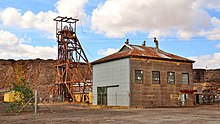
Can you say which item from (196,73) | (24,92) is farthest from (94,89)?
(196,73)

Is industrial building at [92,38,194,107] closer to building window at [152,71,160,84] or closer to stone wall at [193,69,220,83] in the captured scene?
building window at [152,71,160,84]

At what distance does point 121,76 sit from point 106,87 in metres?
3.73

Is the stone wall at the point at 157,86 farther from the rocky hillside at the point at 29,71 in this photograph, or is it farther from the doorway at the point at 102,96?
the rocky hillside at the point at 29,71

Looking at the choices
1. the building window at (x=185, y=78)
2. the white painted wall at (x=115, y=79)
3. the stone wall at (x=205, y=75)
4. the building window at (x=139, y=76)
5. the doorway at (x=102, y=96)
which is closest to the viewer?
the white painted wall at (x=115, y=79)

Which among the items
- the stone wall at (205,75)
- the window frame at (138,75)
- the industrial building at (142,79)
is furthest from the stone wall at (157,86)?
the stone wall at (205,75)

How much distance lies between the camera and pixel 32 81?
96125mm

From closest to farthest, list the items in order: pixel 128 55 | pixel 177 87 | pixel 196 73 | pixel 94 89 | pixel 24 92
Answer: pixel 24 92 < pixel 128 55 < pixel 177 87 < pixel 94 89 < pixel 196 73

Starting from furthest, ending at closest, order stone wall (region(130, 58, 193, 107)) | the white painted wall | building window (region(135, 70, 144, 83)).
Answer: building window (region(135, 70, 144, 83)), the white painted wall, stone wall (region(130, 58, 193, 107))

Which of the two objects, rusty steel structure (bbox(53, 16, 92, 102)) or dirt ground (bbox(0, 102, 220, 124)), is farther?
rusty steel structure (bbox(53, 16, 92, 102))

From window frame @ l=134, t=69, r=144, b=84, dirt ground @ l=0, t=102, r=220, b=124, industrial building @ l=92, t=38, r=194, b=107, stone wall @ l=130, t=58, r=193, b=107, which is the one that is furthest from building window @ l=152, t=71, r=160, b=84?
dirt ground @ l=0, t=102, r=220, b=124

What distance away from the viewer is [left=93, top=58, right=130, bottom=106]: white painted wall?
37.1 m

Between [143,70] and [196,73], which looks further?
[196,73]

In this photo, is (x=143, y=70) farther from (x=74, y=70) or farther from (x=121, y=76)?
(x=74, y=70)

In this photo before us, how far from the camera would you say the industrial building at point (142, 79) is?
37.0m
